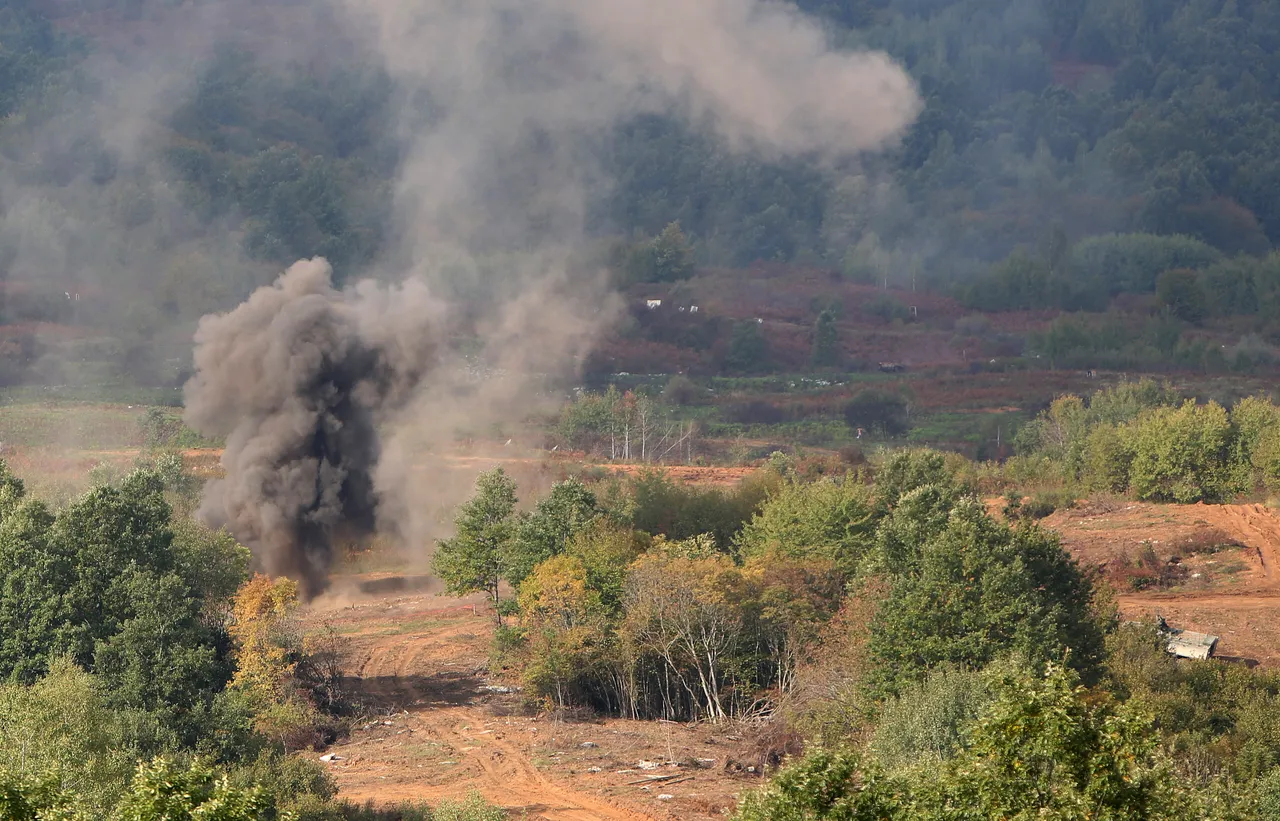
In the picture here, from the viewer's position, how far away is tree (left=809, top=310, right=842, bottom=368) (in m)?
164

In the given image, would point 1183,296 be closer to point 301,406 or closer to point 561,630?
point 301,406

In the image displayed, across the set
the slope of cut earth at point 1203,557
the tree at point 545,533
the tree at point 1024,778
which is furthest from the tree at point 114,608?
the slope of cut earth at point 1203,557

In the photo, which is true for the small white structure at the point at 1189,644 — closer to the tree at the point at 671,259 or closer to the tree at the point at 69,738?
the tree at the point at 69,738

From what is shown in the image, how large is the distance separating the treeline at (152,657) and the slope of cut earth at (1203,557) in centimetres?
3217

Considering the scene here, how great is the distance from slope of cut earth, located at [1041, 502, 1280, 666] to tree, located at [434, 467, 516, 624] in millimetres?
25546

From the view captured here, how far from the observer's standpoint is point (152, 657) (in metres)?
46.3

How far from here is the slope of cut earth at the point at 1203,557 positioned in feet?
201

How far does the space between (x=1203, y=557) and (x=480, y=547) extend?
34534mm

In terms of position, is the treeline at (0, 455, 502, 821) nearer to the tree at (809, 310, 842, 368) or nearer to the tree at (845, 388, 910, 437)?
the tree at (845, 388, 910, 437)

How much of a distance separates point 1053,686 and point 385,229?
181564 millimetres

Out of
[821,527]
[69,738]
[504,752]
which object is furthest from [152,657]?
[821,527]

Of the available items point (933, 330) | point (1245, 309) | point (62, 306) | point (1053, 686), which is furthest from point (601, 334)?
point (1053, 686)

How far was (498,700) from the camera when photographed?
5519 cm

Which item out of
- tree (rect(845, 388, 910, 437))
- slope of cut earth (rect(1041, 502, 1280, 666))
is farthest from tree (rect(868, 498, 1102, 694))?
tree (rect(845, 388, 910, 437))
